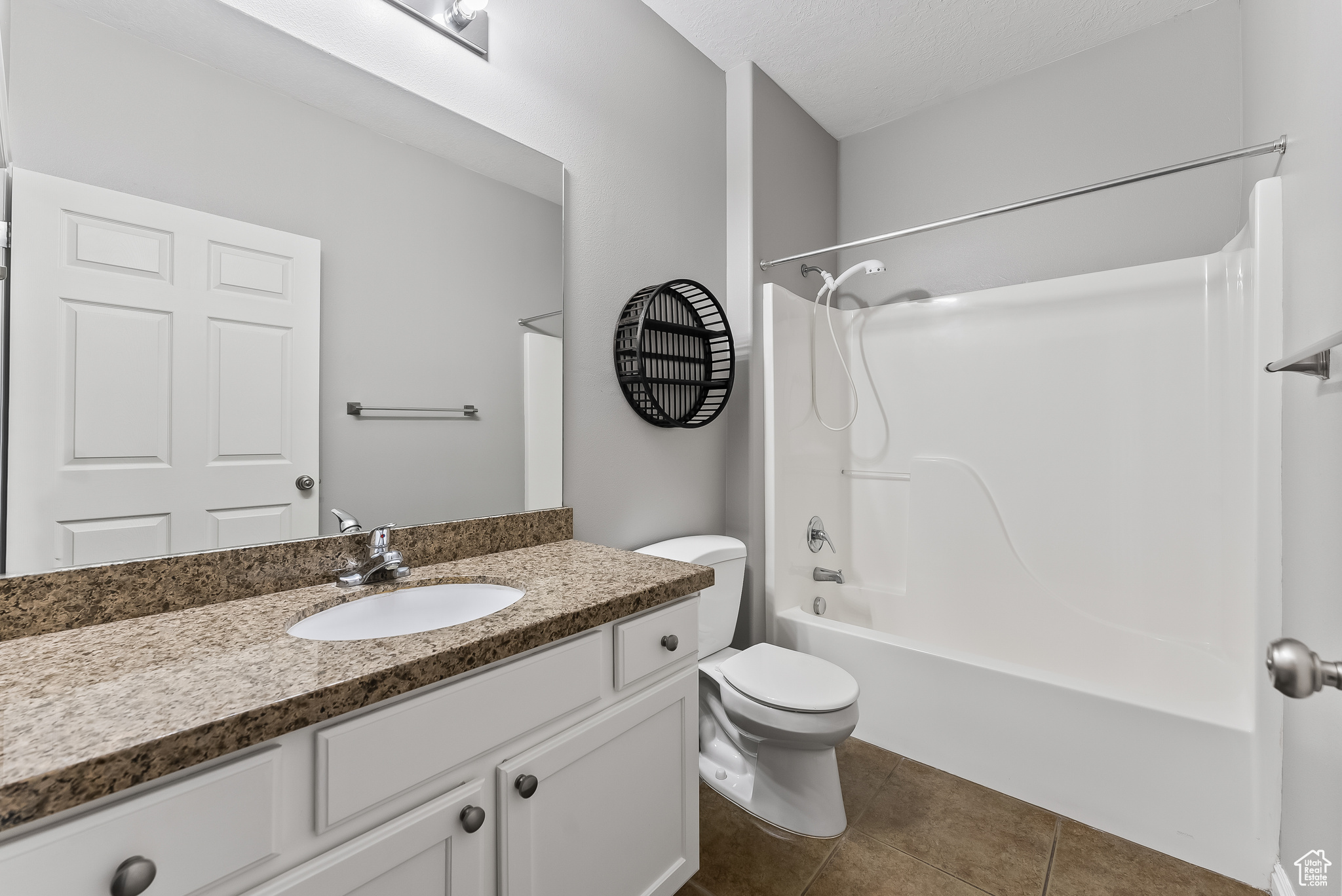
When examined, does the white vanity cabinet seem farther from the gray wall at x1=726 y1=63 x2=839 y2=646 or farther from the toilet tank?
the gray wall at x1=726 y1=63 x2=839 y2=646

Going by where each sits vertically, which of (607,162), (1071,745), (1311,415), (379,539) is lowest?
(1071,745)

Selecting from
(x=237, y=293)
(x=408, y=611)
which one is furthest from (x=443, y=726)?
(x=237, y=293)

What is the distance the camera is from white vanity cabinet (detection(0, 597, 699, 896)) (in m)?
0.59

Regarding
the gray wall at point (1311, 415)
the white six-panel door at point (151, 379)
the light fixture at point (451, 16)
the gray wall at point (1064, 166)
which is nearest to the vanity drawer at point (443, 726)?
the white six-panel door at point (151, 379)

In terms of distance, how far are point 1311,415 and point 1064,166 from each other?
1.59 metres

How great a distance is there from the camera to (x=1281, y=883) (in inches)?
51.0

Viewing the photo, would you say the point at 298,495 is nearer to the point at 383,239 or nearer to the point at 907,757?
the point at 383,239

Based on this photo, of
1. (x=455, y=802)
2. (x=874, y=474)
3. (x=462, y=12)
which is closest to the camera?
(x=455, y=802)

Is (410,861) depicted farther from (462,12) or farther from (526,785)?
(462,12)

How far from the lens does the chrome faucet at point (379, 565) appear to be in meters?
1.17

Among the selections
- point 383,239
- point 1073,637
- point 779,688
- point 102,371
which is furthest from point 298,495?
point 1073,637

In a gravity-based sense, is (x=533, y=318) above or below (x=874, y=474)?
above

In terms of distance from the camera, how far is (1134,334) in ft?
6.53

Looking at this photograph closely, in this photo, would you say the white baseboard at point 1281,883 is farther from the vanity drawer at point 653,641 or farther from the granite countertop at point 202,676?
the granite countertop at point 202,676
